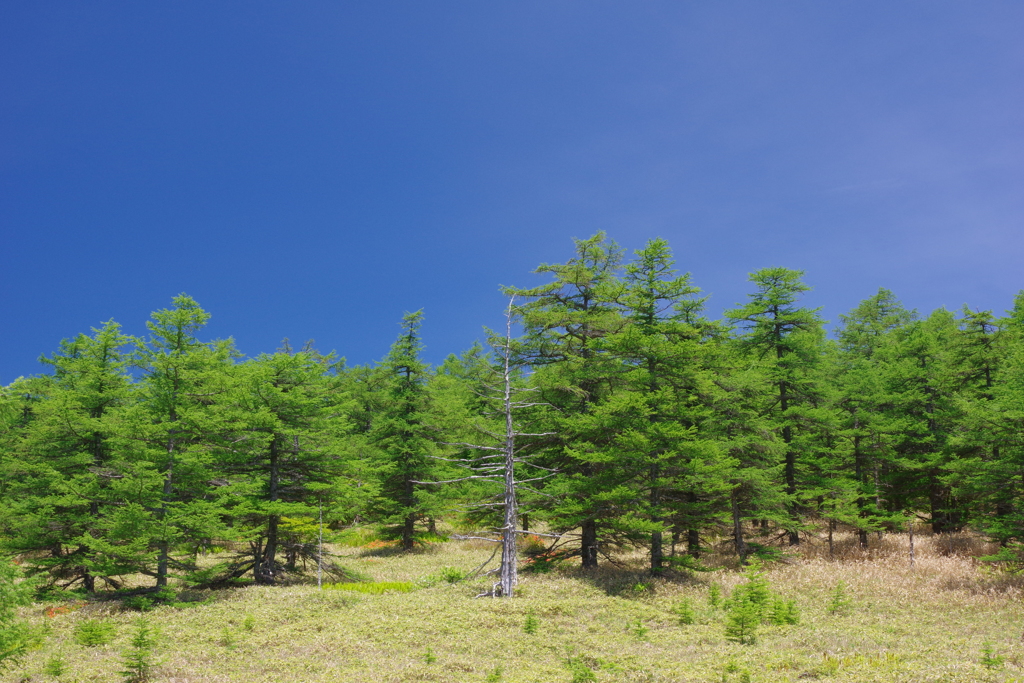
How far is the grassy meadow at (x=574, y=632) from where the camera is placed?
11305 mm

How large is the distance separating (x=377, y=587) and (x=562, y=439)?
9438mm

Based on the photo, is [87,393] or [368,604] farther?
[87,393]

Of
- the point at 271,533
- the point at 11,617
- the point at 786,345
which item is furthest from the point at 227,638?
→ the point at 786,345

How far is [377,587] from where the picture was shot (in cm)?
2200

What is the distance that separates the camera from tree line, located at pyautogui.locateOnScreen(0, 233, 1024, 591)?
2016 cm

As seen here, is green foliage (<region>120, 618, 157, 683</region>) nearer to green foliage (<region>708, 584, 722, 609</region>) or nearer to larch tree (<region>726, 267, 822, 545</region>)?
green foliage (<region>708, 584, 722, 609</region>)

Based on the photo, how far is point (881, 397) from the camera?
28.6 m

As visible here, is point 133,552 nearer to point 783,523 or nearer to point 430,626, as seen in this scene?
point 430,626

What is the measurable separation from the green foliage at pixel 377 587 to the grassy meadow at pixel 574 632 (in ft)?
1.80

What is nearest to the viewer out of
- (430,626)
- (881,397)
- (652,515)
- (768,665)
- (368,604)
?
(768,665)

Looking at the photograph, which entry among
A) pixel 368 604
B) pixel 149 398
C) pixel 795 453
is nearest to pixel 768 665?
pixel 368 604

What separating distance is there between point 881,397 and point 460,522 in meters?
22.1

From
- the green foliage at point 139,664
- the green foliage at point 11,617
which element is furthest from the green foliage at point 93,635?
the green foliage at point 139,664

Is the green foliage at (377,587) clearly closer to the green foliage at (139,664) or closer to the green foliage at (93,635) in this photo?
the green foliage at (93,635)
